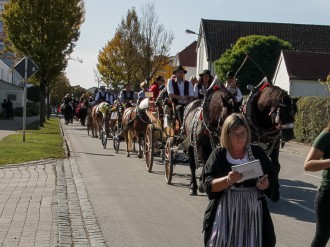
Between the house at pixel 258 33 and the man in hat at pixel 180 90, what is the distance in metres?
56.7

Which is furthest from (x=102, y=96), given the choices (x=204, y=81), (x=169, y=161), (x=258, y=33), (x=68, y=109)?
(x=258, y=33)

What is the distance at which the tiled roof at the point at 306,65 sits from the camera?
49.5m

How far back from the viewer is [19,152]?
702 inches

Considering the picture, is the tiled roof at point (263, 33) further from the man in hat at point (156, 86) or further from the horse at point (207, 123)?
the horse at point (207, 123)

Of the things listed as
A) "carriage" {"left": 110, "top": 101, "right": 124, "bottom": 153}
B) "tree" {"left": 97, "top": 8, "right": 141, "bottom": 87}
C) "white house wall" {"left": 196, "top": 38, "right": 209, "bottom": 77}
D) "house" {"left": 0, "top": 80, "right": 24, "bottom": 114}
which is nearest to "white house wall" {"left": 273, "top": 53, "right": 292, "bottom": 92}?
"tree" {"left": 97, "top": 8, "right": 141, "bottom": 87}

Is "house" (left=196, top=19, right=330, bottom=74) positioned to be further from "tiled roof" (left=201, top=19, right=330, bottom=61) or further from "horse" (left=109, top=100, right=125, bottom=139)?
"horse" (left=109, top=100, right=125, bottom=139)

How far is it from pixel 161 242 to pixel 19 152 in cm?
1083

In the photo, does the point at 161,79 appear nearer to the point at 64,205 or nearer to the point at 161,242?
the point at 64,205

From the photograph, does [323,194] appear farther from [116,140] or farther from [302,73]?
[302,73]

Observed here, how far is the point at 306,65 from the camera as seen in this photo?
51.2 metres

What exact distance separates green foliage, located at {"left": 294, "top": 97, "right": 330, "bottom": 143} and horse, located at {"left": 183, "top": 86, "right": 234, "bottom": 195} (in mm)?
13486

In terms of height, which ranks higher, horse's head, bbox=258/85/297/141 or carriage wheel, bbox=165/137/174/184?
horse's head, bbox=258/85/297/141

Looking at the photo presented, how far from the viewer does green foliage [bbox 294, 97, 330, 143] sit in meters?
24.7

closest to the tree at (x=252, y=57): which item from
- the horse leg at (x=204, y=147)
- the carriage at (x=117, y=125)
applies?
the carriage at (x=117, y=125)
